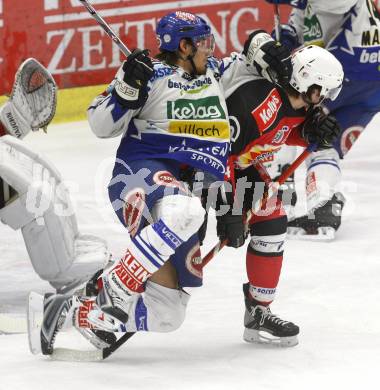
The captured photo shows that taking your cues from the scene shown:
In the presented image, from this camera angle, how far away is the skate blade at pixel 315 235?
5.57 meters

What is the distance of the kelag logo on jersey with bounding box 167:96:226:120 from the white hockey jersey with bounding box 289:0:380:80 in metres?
1.99

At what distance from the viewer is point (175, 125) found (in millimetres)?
3811

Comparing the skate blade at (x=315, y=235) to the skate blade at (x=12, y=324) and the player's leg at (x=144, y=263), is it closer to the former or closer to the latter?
the skate blade at (x=12, y=324)

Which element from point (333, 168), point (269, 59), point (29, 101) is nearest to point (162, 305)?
point (269, 59)

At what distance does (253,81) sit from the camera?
407 cm

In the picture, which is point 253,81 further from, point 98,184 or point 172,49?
point 98,184

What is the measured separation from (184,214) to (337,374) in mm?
624

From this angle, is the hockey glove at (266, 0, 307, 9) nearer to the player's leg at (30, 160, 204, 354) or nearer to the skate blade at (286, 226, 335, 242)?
the skate blade at (286, 226, 335, 242)

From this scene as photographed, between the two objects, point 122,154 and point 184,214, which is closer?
point 184,214

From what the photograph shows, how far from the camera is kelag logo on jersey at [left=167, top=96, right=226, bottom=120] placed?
12.5ft

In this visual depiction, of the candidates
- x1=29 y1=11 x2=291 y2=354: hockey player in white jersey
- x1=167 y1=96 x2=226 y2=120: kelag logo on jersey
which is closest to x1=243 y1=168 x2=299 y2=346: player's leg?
x1=29 y1=11 x2=291 y2=354: hockey player in white jersey


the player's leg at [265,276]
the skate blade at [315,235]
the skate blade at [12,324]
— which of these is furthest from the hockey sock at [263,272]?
the skate blade at [315,235]

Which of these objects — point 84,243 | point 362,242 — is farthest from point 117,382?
point 362,242

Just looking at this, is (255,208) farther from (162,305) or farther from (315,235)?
(315,235)
